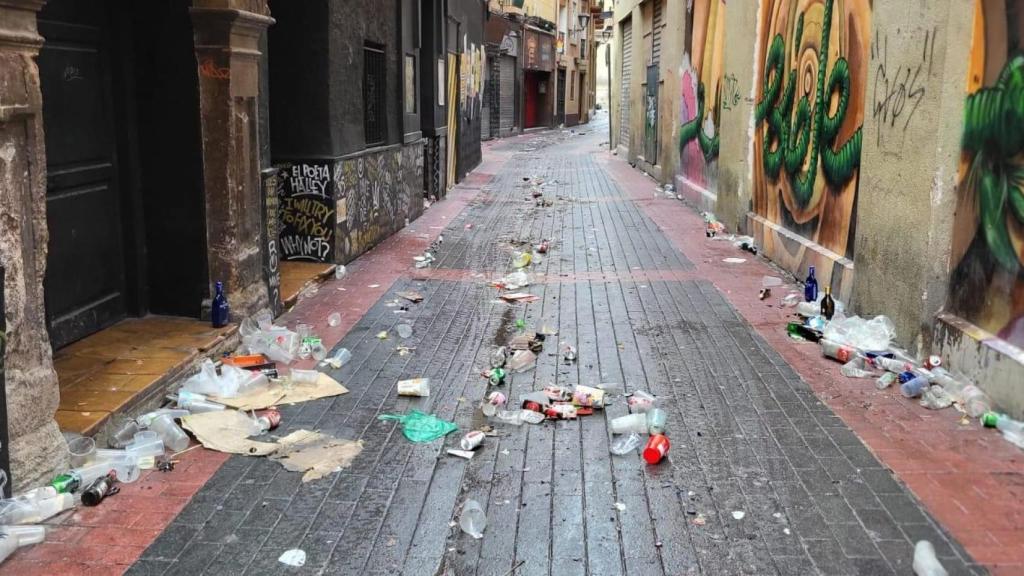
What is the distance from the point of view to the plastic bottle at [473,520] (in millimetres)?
3773

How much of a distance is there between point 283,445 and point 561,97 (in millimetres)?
42488

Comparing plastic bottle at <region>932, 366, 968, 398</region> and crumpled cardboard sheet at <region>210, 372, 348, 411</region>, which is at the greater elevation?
plastic bottle at <region>932, 366, 968, 398</region>

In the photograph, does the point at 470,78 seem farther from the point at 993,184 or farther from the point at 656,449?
the point at 656,449

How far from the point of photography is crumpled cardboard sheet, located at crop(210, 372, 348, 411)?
524cm

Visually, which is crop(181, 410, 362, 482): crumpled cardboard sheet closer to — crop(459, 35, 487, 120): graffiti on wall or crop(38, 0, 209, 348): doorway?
crop(38, 0, 209, 348): doorway

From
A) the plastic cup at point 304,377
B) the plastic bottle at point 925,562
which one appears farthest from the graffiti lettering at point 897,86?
the plastic cup at point 304,377

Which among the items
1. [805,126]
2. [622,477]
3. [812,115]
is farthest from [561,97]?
[622,477]

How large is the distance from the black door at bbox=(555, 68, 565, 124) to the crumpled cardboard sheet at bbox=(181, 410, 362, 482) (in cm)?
4108

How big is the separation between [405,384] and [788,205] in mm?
5413

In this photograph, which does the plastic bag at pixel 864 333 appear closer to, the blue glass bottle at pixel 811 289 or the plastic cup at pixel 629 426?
the blue glass bottle at pixel 811 289

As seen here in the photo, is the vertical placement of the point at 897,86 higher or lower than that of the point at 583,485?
higher

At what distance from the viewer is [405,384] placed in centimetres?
551

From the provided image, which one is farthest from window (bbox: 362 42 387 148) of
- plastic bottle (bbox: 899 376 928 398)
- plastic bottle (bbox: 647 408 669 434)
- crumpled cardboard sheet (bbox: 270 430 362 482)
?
plastic bottle (bbox: 899 376 928 398)

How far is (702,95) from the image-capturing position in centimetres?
1424
